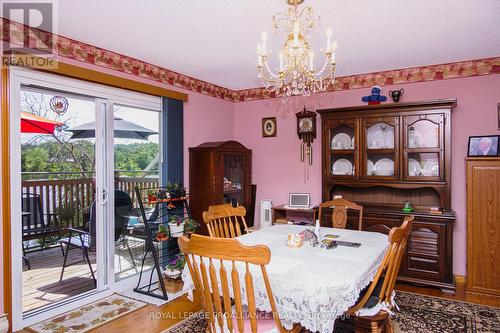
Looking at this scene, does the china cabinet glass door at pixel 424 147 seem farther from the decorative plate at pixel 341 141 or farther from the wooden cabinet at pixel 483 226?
the decorative plate at pixel 341 141

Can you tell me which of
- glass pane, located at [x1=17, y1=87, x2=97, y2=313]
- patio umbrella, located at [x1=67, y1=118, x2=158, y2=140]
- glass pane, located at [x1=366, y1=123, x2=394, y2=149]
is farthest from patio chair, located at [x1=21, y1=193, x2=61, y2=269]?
glass pane, located at [x1=366, y1=123, x2=394, y2=149]

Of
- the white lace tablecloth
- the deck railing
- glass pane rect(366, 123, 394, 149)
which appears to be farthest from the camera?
glass pane rect(366, 123, 394, 149)

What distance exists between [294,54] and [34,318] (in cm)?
291

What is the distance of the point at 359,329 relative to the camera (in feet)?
7.09

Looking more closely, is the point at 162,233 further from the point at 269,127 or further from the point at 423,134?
the point at 423,134

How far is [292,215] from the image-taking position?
4488 millimetres

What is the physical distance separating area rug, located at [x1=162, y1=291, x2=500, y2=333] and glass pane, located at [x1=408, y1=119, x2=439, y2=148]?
5.11 ft

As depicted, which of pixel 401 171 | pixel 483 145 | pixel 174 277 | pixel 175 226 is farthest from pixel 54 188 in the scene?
pixel 483 145

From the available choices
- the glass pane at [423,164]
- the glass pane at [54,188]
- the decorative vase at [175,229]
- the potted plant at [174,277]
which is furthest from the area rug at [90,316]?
the glass pane at [423,164]

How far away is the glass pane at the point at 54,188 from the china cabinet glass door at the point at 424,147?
329cm

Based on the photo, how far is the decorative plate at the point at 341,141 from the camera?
3.94 meters

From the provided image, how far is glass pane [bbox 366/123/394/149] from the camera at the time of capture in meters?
Result: 3.70

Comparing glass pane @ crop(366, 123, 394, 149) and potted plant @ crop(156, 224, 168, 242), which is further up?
glass pane @ crop(366, 123, 394, 149)

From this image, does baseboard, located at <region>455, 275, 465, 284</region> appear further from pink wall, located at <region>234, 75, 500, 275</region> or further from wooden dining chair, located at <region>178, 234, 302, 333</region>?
wooden dining chair, located at <region>178, 234, 302, 333</region>
